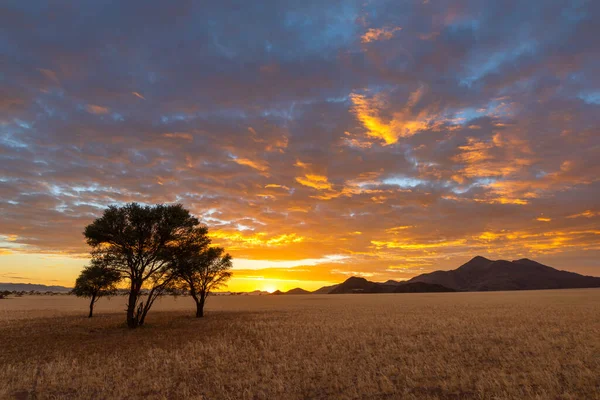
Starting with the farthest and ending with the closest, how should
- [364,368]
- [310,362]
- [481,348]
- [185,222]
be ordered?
1. [185,222]
2. [481,348]
3. [310,362]
4. [364,368]

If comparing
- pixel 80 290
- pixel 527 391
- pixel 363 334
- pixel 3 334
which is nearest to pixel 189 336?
pixel 363 334

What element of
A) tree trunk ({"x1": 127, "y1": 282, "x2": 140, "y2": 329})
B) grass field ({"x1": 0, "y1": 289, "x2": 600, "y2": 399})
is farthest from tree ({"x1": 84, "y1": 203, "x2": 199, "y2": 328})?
grass field ({"x1": 0, "y1": 289, "x2": 600, "y2": 399})

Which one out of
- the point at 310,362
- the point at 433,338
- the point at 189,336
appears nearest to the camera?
the point at 310,362

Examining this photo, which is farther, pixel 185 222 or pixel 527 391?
pixel 185 222

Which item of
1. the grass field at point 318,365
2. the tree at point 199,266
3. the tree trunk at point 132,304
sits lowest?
the grass field at point 318,365

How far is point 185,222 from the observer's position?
36125 mm

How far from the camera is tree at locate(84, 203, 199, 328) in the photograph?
111 feet

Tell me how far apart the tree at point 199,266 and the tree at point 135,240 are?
69.1 inches

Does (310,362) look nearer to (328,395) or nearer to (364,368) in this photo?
(364,368)

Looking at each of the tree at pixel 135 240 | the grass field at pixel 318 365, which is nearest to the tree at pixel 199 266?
the tree at pixel 135 240

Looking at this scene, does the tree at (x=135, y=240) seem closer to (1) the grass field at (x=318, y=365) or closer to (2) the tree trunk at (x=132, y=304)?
(2) the tree trunk at (x=132, y=304)

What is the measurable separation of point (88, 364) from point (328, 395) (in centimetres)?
1345

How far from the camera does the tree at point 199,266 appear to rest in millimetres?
36812

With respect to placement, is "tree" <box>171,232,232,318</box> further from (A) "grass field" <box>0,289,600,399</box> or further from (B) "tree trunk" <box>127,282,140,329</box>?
(A) "grass field" <box>0,289,600,399</box>
